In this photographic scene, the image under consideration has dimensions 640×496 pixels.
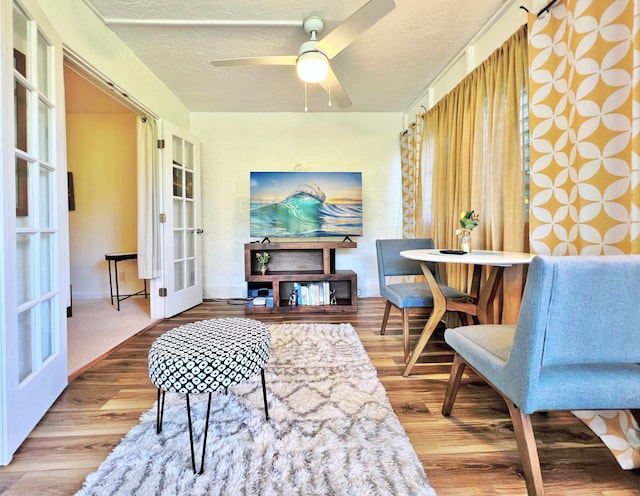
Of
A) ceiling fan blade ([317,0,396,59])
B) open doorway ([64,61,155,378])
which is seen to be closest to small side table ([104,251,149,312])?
open doorway ([64,61,155,378])

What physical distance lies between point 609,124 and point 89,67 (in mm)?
2904

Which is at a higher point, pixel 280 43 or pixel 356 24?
pixel 280 43

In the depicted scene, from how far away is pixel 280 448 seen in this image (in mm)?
1121

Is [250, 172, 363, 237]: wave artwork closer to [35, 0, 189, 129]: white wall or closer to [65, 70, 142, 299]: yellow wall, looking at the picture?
[35, 0, 189, 129]: white wall

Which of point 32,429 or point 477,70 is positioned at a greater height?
point 477,70

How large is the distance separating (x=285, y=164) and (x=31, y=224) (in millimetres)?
2735

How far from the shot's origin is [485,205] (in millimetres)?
2055

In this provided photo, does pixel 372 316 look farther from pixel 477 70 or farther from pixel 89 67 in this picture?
pixel 89 67

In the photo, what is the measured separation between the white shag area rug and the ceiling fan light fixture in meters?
1.88

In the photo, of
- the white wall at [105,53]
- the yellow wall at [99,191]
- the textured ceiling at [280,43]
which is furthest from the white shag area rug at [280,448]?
the yellow wall at [99,191]

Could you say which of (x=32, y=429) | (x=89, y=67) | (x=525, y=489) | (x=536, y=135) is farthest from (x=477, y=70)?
(x=32, y=429)

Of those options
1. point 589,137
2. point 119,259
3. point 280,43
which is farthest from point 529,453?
point 119,259

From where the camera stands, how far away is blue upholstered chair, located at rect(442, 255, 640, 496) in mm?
779

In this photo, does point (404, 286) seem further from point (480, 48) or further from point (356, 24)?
point (480, 48)
